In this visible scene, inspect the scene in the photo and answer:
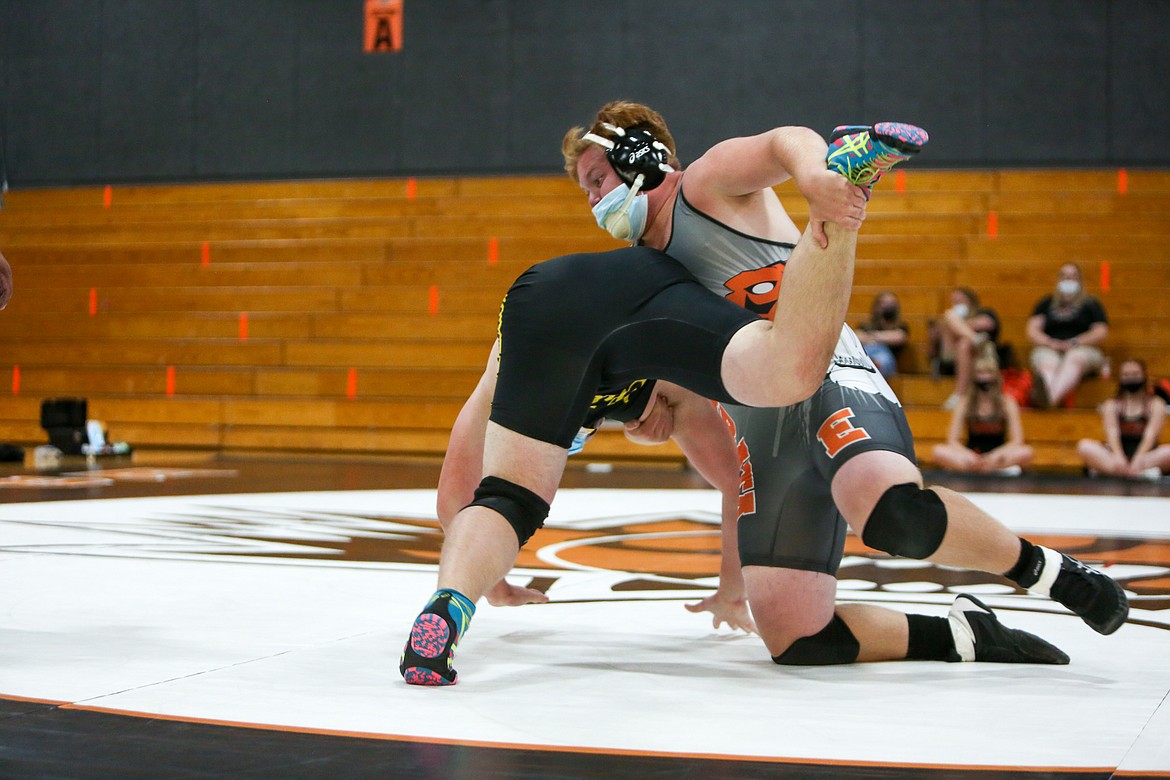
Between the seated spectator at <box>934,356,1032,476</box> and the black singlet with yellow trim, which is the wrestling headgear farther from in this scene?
the seated spectator at <box>934,356,1032,476</box>

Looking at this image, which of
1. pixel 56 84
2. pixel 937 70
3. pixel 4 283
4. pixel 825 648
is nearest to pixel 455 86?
pixel 56 84

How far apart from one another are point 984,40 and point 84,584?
9313 millimetres

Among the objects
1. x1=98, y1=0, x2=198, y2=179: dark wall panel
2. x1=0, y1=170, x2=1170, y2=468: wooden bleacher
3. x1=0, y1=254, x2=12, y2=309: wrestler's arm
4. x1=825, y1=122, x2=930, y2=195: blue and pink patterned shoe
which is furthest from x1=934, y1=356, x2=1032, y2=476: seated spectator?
x1=98, y1=0, x2=198, y2=179: dark wall panel

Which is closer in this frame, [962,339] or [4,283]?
[4,283]

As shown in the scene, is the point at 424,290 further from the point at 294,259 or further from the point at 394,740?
the point at 394,740

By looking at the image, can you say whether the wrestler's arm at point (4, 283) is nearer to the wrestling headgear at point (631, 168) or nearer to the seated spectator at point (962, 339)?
the wrestling headgear at point (631, 168)

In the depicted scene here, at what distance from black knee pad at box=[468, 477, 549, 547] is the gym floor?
0.26 meters

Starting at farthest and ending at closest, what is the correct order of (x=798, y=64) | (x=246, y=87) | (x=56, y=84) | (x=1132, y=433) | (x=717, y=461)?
(x=56, y=84), (x=246, y=87), (x=798, y=64), (x=1132, y=433), (x=717, y=461)

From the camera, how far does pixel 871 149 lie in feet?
5.91

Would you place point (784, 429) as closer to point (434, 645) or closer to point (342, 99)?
point (434, 645)

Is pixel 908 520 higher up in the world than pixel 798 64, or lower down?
lower down

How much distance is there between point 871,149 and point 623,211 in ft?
2.23

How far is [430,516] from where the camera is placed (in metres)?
4.89

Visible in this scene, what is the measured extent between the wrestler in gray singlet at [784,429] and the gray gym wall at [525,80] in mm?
8504
